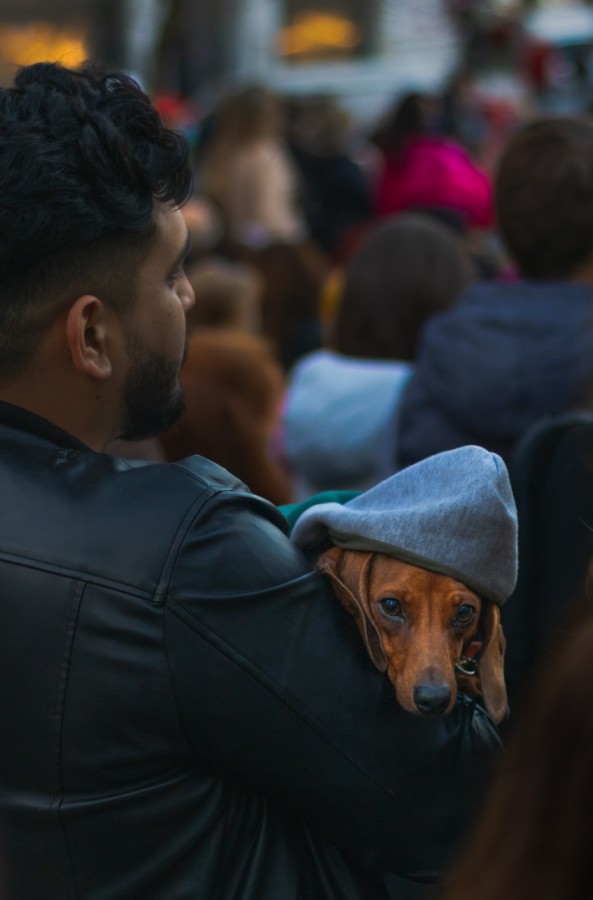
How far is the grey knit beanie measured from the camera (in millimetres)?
1536

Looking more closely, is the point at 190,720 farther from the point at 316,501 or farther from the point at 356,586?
the point at 316,501

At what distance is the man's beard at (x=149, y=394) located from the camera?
1.71 metres

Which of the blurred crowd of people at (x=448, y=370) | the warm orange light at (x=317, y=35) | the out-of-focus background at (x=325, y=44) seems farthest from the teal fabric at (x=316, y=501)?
the warm orange light at (x=317, y=35)

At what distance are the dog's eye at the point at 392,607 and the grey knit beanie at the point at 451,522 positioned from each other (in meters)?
0.05

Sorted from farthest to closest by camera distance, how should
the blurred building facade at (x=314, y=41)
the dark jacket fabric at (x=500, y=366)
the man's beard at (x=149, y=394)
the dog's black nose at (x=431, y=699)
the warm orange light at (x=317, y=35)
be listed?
the warm orange light at (x=317, y=35) < the blurred building facade at (x=314, y=41) < the dark jacket fabric at (x=500, y=366) < the man's beard at (x=149, y=394) < the dog's black nose at (x=431, y=699)

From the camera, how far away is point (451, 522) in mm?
1529

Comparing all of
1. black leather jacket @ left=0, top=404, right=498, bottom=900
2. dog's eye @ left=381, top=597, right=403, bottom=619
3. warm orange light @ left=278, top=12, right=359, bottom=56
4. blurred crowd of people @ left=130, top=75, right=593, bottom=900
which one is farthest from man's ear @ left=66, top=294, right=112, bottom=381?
warm orange light @ left=278, top=12, right=359, bottom=56

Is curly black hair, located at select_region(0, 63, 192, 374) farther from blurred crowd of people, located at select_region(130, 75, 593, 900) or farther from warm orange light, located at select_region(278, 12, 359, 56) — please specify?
warm orange light, located at select_region(278, 12, 359, 56)

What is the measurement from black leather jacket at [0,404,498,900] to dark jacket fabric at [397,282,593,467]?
156cm

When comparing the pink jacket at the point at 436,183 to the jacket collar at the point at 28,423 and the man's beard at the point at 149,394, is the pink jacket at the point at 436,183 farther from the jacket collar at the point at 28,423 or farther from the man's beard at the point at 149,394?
the jacket collar at the point at 28,423

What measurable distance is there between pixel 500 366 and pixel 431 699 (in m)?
1.68

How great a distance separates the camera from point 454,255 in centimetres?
384

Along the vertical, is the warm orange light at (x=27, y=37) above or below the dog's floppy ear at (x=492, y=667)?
below

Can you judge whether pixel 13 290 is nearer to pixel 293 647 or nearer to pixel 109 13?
pixel 293 647
